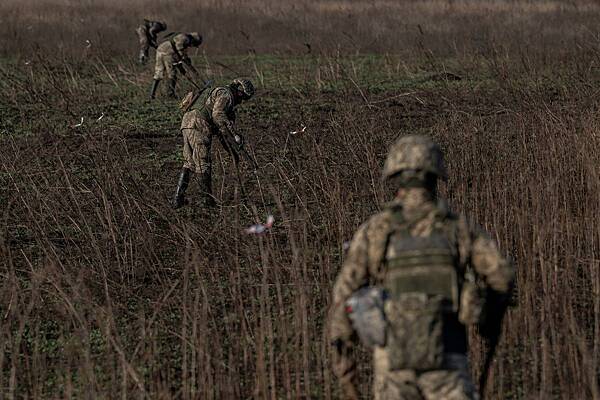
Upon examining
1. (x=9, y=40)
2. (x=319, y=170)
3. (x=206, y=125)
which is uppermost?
(x=9, y=40)

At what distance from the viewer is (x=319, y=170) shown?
26.0ft

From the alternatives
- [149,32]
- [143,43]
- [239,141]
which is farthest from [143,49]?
[239,141]

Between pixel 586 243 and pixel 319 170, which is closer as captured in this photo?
pixel 586 243

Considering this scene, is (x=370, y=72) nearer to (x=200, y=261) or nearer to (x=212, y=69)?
(x=212, y=69)

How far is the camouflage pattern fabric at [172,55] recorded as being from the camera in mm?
15258

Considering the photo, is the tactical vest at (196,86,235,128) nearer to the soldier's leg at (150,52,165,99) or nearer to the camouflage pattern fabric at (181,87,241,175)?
the camouflage pattern fabric at (181,87,241,175)

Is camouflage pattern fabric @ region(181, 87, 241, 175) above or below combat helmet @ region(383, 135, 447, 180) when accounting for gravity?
above

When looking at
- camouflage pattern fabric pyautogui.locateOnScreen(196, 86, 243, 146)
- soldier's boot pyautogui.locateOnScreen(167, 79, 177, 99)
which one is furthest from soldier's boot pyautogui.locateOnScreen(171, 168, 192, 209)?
soldier's boot pyautogui.locateOnScreen(167, 79, 177, 99)

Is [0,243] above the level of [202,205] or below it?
below

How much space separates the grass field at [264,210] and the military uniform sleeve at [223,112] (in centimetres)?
57

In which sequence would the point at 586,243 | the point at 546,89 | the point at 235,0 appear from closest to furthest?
the point at 586,243 < the point at 546,89 < the point at 235,0

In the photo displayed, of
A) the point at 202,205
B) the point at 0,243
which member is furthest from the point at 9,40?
the point at 0,243

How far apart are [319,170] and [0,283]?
2427mm

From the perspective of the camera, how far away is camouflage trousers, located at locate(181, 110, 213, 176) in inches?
340
